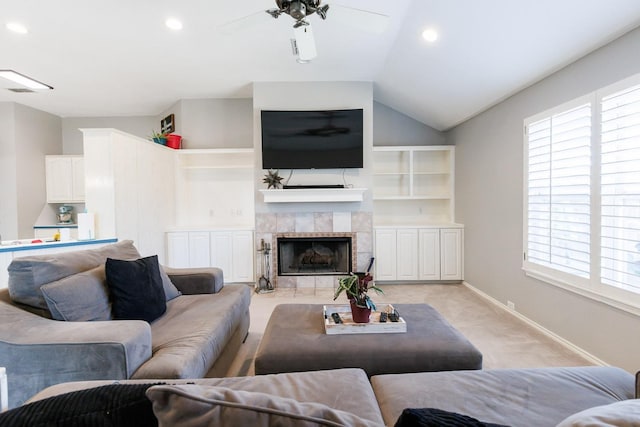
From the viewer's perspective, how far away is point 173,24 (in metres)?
3.15

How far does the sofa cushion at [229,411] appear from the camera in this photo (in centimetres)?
59

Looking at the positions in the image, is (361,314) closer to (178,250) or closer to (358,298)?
(358,298)

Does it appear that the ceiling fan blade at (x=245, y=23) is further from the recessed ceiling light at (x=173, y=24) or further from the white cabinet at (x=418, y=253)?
the white cabinet at (x=418, y=253)

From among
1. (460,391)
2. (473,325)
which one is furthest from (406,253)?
(460,391)

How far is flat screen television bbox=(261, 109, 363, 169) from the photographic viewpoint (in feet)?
14.9

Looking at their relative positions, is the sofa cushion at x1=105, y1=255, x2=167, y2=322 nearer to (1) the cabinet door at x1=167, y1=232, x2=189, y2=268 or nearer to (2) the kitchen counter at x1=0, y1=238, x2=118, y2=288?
(2) the kitchen counter at x1=0, y1=238, x2=118, y2=288

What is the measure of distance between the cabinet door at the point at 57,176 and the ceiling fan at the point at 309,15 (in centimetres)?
497

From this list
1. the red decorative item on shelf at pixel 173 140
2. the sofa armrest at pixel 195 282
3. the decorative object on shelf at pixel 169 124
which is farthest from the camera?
the decorative object on shelf at pixel 169 124

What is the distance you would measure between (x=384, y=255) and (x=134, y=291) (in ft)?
11.5

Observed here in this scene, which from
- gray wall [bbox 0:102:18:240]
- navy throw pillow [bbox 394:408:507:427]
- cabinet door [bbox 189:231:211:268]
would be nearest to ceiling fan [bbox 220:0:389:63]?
navy throw pillow [bbox 394:408:507:427]

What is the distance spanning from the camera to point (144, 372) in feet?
5.01

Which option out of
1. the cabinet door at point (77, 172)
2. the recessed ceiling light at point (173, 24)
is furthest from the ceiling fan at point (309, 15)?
the cabinet door at point (77, 172)

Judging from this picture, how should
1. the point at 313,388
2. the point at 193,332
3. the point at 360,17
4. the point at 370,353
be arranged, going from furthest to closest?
the point at 360,17 → the point at 193,332 → the point at 370,353 → the point at 313,388

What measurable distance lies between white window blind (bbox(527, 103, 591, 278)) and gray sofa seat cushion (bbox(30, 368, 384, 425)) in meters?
2.43
